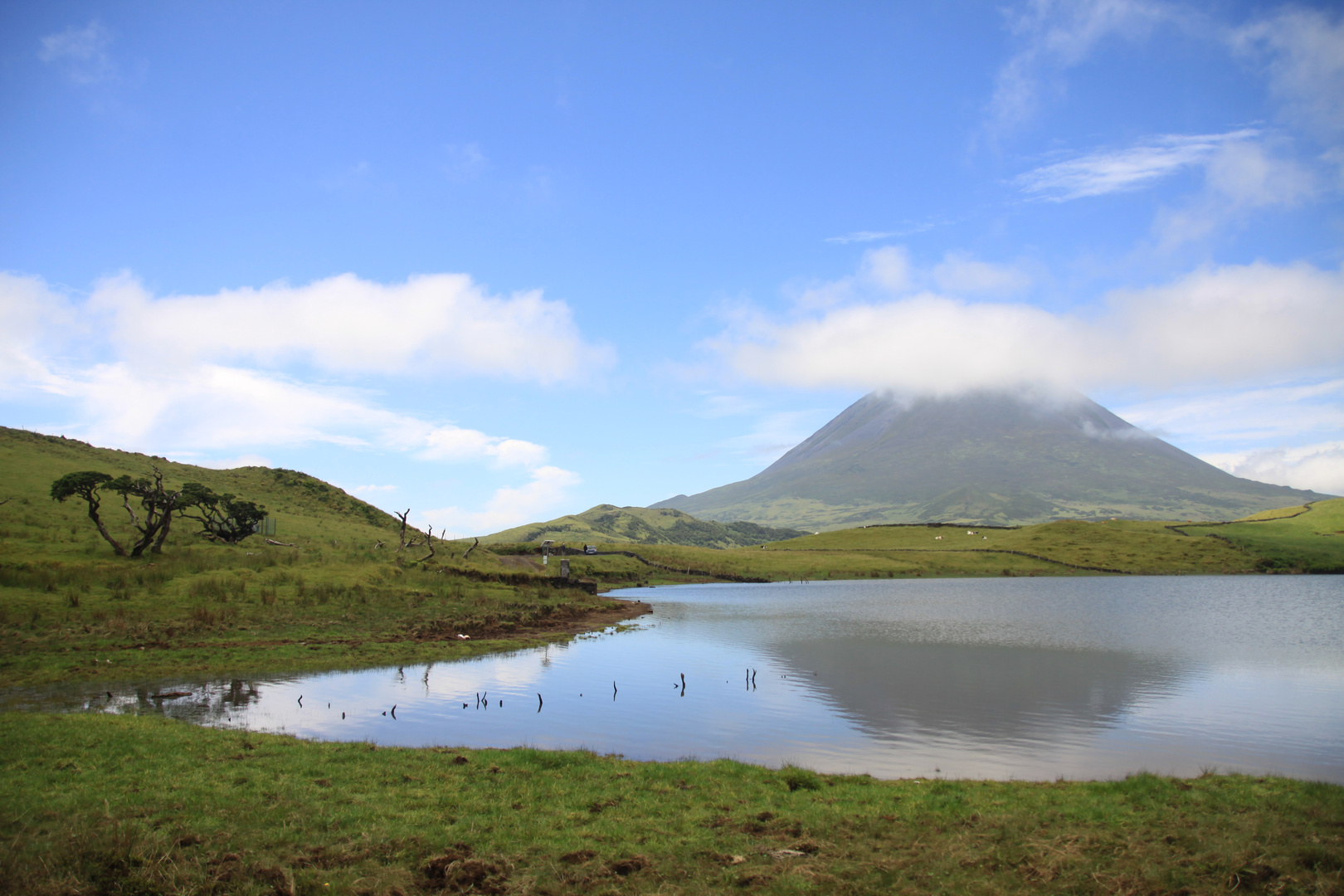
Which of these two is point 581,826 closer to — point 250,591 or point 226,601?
point 226,601

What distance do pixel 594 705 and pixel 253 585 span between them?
86.5 ft

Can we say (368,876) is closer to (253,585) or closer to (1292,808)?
(1292,808)

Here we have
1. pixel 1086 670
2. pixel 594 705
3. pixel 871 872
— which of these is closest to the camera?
pixel 871 872

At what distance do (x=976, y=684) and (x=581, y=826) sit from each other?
2479 centimetres

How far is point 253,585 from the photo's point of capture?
42.2 meters

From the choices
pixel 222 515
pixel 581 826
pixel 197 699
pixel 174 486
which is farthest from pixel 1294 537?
pixel 174 486

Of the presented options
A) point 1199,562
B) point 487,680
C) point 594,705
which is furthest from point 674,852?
point 1199,562

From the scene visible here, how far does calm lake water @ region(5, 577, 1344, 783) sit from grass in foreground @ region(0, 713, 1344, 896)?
3.99 metres

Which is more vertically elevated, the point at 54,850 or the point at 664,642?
the point at 54,850

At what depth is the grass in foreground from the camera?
395 inches

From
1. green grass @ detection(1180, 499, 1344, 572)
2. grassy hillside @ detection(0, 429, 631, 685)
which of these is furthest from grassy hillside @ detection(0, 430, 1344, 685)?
green grass @ detection(1180, 499, 1344, 572)

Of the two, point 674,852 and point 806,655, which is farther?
point 806,655

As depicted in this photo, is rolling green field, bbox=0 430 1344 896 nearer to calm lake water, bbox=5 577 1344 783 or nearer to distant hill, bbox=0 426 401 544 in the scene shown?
calm lake water, bbox=5 577 1344 783

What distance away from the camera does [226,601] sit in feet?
126
